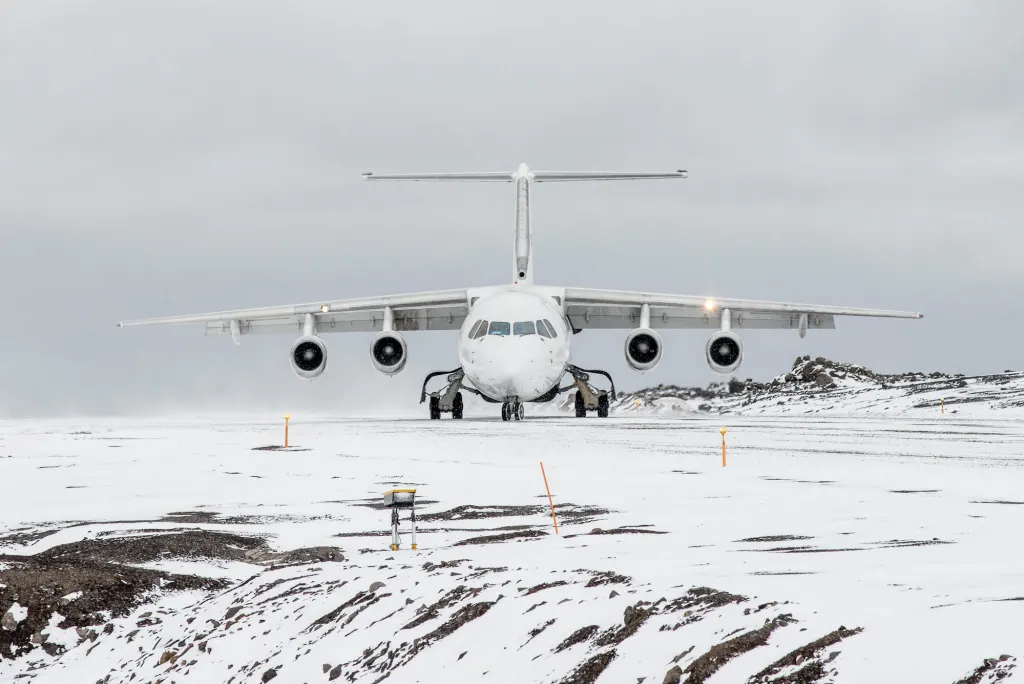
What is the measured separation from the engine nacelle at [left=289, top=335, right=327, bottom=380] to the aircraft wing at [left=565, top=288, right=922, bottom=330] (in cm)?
770

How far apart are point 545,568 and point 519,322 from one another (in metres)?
20.9

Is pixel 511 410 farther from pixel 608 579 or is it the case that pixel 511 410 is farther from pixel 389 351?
pixel 608 579

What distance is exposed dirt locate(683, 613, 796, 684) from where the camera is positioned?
5395 mm

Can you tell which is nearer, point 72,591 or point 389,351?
point 72,591

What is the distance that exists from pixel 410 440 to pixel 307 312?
38.5ft

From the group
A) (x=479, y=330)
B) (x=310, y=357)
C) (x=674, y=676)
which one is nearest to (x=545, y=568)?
(x=674, y=676)

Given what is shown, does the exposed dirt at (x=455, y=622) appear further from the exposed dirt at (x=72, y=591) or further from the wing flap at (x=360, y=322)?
the wing flap at (x=360, y=322)

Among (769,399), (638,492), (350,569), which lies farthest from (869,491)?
(769,399)

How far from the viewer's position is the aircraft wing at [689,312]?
34500mm

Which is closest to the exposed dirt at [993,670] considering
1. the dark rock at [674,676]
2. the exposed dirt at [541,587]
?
the dark rock at [674,676]

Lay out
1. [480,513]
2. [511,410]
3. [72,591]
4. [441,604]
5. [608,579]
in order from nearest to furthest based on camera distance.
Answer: [608,579] → [441,604] → [72,591] → [480,513] → [511,410]

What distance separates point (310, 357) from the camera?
33781 mm

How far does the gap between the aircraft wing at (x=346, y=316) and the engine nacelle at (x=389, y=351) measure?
204cm

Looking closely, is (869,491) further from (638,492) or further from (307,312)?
(307,312)
